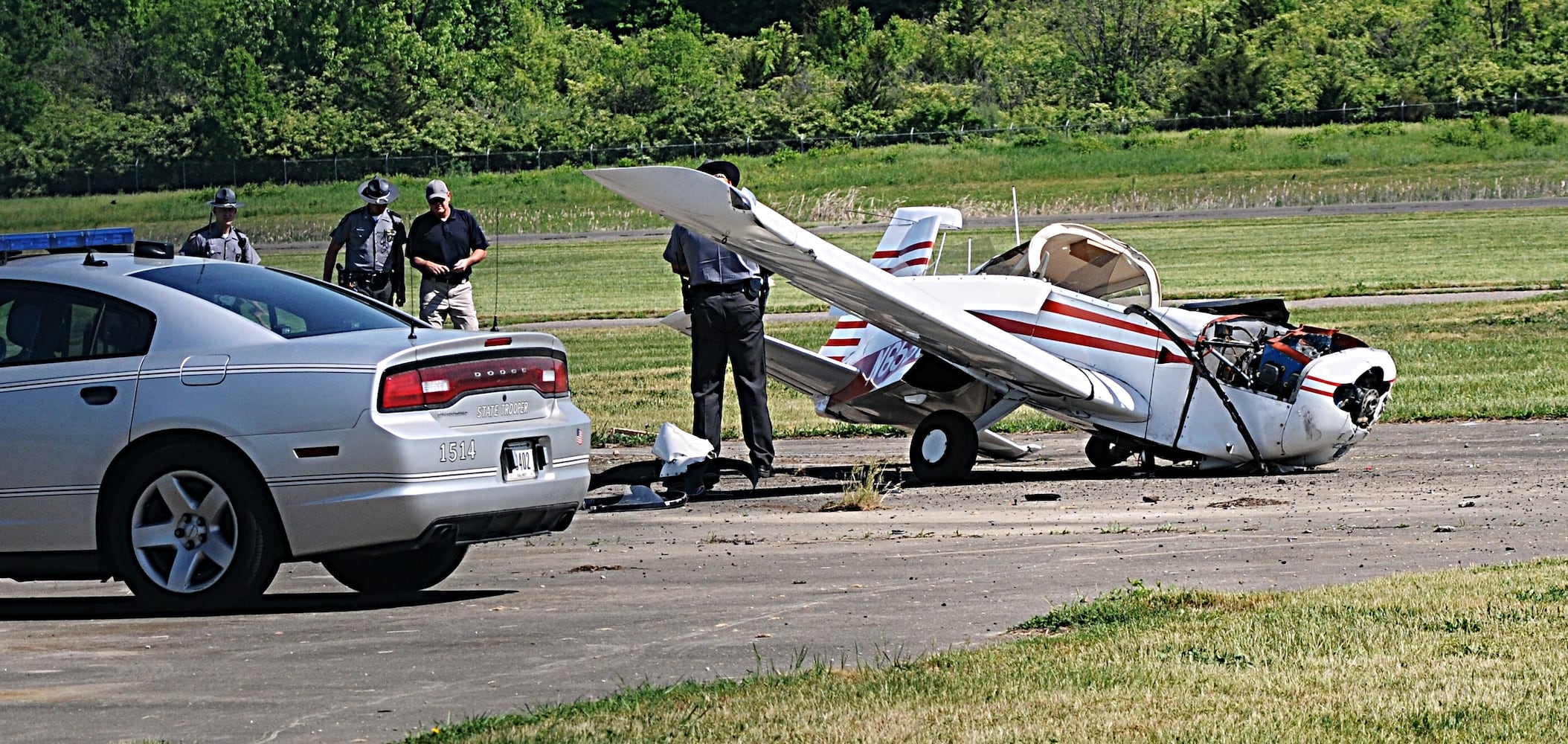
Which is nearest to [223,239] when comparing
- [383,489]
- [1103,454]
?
[1103,454]

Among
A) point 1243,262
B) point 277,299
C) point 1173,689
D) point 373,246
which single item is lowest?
point 1243,262

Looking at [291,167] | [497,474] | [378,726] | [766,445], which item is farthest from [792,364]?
[291,167]

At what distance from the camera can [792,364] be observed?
13891 mm

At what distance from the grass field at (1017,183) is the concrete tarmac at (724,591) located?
4969cm

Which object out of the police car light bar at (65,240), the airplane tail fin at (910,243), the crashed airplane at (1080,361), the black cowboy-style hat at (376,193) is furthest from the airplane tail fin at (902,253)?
the police car light bar at (65,240)

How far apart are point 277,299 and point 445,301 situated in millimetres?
6866

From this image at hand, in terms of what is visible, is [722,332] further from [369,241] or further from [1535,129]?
[1535,129]

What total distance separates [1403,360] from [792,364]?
9.77 meters

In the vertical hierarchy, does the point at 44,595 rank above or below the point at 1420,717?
below

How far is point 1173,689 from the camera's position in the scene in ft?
18.8

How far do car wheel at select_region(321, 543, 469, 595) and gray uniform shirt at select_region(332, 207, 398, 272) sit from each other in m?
7.27

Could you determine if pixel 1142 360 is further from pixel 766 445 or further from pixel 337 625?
pixel 337 625

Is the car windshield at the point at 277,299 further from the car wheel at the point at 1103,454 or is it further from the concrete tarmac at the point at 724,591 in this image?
the car wheel at the point at 1103,454

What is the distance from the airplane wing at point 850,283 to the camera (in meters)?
10.7
